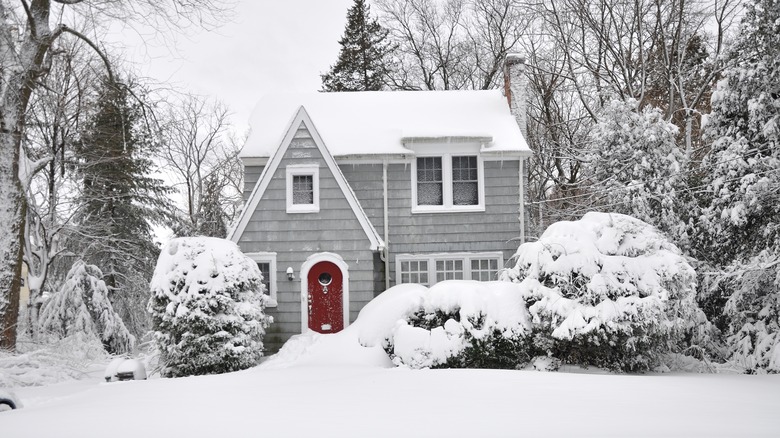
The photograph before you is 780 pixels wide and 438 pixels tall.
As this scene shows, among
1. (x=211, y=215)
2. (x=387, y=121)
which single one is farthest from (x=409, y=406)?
(x=211, y=215)

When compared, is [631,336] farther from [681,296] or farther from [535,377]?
[535,377]

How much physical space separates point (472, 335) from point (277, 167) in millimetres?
6753

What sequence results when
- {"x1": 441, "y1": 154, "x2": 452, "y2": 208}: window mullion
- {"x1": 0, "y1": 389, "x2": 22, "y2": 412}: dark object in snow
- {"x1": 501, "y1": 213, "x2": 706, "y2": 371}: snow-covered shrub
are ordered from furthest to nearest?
{"x1": 441, "y1": 154, "x2": 452, "y2": 208}: window mullion → {"x1": 501, "y1": 213, "x2": 706, "y2": 371}: snow-covered shrub → {"x1": 0, "y1": 389, "x2": 22, "y2": 412}: dark object in snow

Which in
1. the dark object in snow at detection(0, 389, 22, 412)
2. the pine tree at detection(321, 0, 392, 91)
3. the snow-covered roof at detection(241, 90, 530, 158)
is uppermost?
the pine tree at detection(321, 0, 392, 91)

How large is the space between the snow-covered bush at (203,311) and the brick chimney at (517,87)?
9594 mm

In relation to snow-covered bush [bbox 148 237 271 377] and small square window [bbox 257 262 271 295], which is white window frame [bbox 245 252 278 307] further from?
snow-covered bush [bbox 148 237 271 377]

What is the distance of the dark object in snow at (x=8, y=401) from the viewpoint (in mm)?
8834

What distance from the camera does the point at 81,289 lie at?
20.1 meters

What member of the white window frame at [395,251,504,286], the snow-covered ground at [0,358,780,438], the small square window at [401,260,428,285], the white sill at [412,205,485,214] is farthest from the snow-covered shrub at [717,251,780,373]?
the small square window at [401,260,428,285]

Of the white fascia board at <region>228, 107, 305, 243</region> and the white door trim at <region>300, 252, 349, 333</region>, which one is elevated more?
the white fascia board at <region>228, 107, 305, 243</region>

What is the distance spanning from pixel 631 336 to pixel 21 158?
14.0m

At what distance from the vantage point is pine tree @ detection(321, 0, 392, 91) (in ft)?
105

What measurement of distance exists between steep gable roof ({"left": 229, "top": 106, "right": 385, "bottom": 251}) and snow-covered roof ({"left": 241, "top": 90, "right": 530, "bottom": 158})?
0.28m

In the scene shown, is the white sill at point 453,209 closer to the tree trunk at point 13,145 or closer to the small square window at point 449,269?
the small square window at point 449,269
